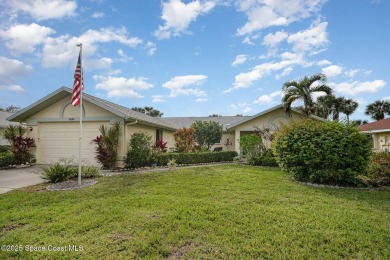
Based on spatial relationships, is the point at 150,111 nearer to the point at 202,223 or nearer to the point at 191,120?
the point at 191,120

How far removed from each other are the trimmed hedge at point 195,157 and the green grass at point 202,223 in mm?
6943

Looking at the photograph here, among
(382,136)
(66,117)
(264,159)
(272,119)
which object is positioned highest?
(272,119)

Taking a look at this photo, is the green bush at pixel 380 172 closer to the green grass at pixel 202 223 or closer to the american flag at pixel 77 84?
the green grass at pixel 202 223

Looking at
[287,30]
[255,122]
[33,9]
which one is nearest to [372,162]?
[287,30]

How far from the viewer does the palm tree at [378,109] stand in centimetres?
2819

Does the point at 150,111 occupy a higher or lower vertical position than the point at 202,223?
higher

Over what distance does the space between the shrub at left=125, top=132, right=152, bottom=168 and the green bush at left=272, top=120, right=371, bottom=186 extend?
7.51 m

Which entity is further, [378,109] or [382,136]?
[378,109]

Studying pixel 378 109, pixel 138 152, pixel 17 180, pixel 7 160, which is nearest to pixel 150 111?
pixel 7 160

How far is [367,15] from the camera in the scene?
33.0 feet

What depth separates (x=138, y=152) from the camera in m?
12.7

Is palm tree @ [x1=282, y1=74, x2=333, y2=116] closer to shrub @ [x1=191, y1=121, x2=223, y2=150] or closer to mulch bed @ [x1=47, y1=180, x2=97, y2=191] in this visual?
shrub @ [x1=191, y1=121, x2=223, y2=150]

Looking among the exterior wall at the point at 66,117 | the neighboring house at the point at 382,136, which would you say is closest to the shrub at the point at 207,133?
the exterior wall at the point at 66,117

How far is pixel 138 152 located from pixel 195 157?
13.6 ft
